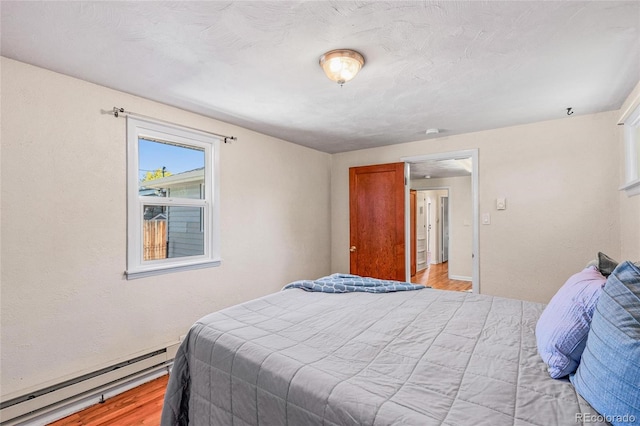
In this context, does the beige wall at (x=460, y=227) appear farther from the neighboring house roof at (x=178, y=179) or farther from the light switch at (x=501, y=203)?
the neighboring house roof at (x=178, y=179)

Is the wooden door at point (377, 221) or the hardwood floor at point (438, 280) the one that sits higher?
the wooden door at point (377, 221)

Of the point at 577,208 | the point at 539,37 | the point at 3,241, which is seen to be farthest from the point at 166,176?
the point at 577,208

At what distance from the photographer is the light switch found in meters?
3.30

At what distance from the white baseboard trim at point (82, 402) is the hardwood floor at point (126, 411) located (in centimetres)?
3

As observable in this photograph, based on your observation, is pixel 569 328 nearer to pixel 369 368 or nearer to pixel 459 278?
pixel 369 368

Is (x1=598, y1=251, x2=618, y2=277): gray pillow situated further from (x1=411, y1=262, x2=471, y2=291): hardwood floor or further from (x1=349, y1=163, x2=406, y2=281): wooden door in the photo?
(x1=411, y1=262, x2=471, y2=291): hardwood floor

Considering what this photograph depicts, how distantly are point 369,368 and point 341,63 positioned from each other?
1.63 metres

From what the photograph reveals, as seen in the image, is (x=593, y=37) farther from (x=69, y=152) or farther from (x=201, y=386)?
(x=69, y=152)

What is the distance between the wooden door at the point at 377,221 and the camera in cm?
394

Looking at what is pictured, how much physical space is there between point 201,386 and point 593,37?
9.07 ft

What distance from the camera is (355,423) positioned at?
94 cm

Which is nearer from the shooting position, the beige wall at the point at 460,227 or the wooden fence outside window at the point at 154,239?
the wooden fence outside window at the point at 154,239
